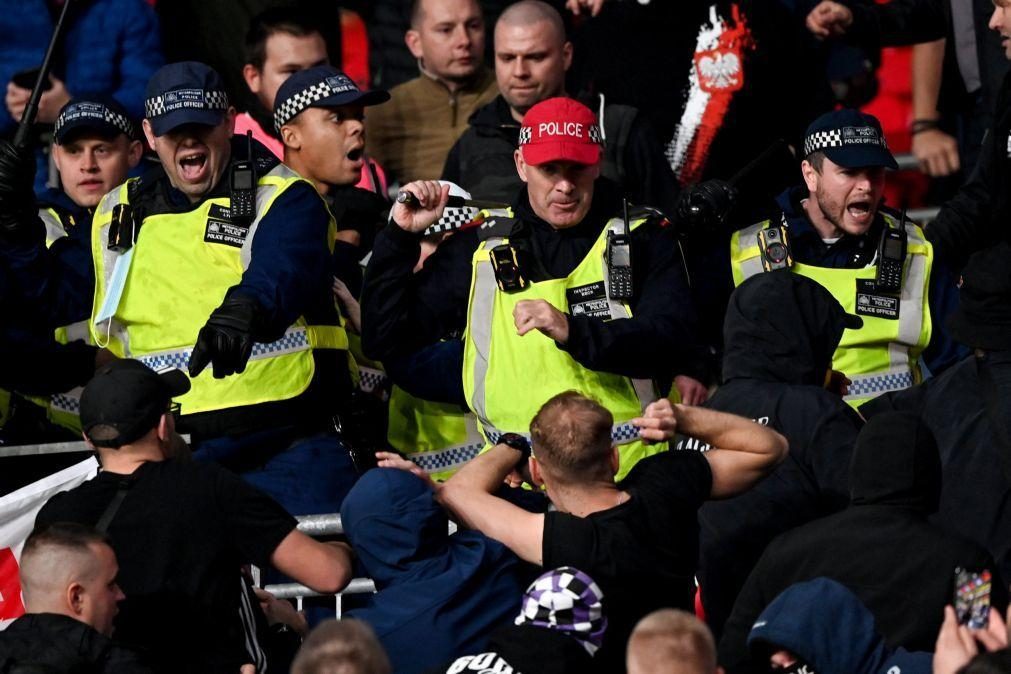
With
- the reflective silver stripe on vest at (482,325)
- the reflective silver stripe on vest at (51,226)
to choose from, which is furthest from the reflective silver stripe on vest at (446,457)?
the reflective silver stripe on vest at (51,226)

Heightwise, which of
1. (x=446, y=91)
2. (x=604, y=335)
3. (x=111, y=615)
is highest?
(x=446, y=91)

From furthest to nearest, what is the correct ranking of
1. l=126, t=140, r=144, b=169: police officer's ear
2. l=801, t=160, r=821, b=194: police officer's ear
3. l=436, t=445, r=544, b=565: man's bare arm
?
1. l=126, t=140, r=144, b=169: police officer's ear
2. l=801, t=160, r=821, b=194: police officer's ear
3. l=436, t=445, r=544, b=565: man's bare arm

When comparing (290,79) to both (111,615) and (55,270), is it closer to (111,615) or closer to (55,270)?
(55,270)

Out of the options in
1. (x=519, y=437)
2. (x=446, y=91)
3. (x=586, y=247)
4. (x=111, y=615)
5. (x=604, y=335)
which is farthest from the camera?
(x=446, y=91)

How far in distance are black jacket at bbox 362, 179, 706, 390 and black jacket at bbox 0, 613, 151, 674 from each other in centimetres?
223

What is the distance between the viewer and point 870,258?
8617 millimetres

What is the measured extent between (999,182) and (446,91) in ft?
10.2

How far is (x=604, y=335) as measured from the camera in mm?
7602

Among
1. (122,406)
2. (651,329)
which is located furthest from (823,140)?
(122,406)

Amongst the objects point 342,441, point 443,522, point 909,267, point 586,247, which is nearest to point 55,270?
point 342,441

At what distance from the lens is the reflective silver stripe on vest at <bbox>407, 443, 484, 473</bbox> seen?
8.66 meters

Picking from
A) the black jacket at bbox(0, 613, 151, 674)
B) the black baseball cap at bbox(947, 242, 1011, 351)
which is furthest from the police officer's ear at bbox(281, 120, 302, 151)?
the black jacket at bbox(0, 613, 151, 674)

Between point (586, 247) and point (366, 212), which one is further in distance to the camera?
point (366, 212)

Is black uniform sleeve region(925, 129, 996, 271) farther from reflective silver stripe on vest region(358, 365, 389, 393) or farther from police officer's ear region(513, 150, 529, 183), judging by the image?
reflective silver stripe on vest region(358, 365, 389, 393)
